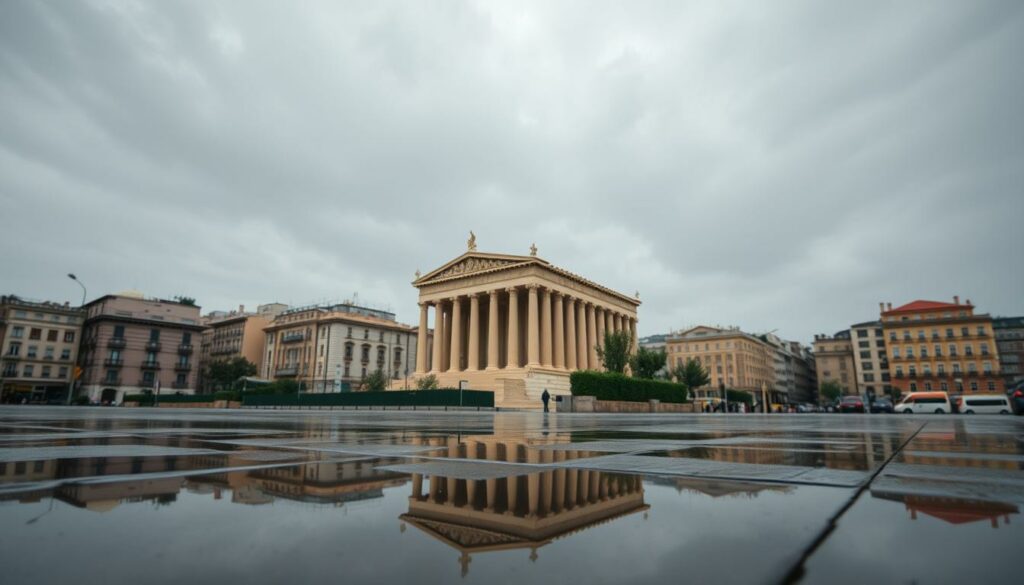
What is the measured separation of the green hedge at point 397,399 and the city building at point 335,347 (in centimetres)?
1845

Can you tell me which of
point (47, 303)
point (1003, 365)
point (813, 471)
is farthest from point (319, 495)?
point (1003, 365)

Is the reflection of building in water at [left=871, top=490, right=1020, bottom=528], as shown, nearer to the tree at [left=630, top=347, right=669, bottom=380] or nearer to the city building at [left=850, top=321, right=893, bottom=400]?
the tree at [left=630, top=347, right=669, bottom=380]

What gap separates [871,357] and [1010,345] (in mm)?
23752

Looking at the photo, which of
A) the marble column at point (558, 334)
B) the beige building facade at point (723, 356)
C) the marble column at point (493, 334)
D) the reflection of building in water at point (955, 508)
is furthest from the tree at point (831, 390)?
the reflection of building in water at point (955, 508)

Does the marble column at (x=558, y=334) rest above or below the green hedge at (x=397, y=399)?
above

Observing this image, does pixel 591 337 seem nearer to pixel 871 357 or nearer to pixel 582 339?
pixel 582 339

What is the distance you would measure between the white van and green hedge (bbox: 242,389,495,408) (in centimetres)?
3371

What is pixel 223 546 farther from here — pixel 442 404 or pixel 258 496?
pixel 442 404

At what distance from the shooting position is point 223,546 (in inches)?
52.9

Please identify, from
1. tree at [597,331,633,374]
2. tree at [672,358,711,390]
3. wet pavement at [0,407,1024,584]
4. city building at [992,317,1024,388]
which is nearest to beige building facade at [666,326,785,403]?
tree at [672,358,711,390]

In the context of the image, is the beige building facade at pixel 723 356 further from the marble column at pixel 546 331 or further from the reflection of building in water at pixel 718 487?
the reflection of building in water at pixel 718 487

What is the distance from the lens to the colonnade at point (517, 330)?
162ft

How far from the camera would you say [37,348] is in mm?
66375

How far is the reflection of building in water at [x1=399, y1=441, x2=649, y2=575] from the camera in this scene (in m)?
1.50
